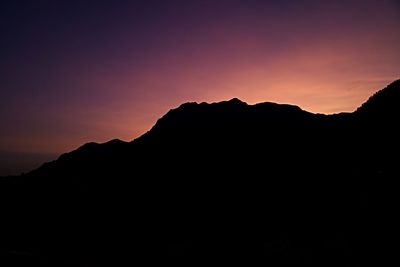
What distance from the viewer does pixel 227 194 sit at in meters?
33.8

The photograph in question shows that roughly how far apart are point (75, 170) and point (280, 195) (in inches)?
1378

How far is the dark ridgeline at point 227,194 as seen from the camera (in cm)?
2070

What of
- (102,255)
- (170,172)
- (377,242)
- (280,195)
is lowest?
(102,255)

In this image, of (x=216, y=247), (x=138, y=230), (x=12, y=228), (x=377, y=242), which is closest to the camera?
(x=377, y=242)

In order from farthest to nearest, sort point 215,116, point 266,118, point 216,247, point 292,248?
1. point 215,116
2. point 266,118
3. point 216,247
4. point 292,248

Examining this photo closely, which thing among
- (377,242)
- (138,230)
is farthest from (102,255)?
(377,242)

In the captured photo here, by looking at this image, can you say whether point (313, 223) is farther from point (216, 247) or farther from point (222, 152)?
point (222, 152)

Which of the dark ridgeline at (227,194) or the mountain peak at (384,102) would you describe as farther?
the mountain peak at (384,102)

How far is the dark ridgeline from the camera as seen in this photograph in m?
20.7

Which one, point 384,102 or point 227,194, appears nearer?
point 384,102

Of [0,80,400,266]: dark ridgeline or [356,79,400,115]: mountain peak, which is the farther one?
[356,79,400,115]: mountain peak

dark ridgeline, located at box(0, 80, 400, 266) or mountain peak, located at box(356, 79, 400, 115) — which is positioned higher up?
mountain peak, located at box(356, 79, 400, 115)

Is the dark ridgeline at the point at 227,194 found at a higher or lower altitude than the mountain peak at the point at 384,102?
lower

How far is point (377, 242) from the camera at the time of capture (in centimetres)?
1817
